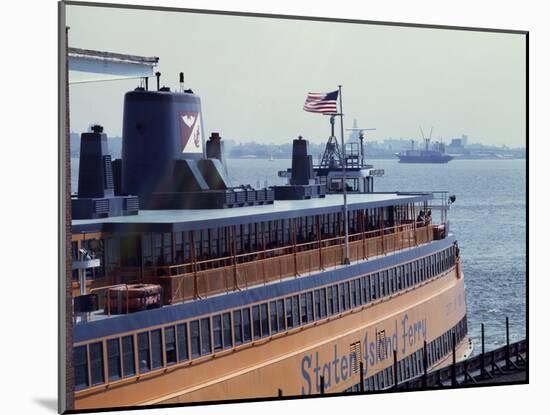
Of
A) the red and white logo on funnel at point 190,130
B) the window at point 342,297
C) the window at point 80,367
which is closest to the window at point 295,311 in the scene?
the window at point 342,297

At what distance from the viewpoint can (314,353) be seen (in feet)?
99.3

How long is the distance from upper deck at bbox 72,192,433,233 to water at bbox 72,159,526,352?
100cm

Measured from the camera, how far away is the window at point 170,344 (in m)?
26.2

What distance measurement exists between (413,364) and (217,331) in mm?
7509

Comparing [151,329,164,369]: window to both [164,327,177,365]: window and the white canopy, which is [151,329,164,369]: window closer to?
Answer: [164,327,177,365]: window

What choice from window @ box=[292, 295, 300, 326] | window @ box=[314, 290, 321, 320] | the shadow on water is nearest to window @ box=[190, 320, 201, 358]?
the shadow on water

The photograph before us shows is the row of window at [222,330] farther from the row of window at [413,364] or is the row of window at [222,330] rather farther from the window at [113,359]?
the row of window at [413,364]

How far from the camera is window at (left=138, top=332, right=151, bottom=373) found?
1007 inches

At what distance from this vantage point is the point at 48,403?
25.1 metres

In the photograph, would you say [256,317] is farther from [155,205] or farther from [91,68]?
[91,68]

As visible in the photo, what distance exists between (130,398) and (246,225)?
19.7 feet

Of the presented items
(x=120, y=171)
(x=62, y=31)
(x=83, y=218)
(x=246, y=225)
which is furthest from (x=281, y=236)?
(x=62, y=31)

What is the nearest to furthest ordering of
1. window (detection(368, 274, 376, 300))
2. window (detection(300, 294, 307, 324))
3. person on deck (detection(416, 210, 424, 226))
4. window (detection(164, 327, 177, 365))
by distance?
window (detection(164, 327, 177, 365))
window (detection(300, 294, 307, 324))
window (detection(368, 274, 376, 300))
person on deck (detection(416, 210, 424, 226))

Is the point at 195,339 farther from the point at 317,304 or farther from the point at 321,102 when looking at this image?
the point at 321,102
